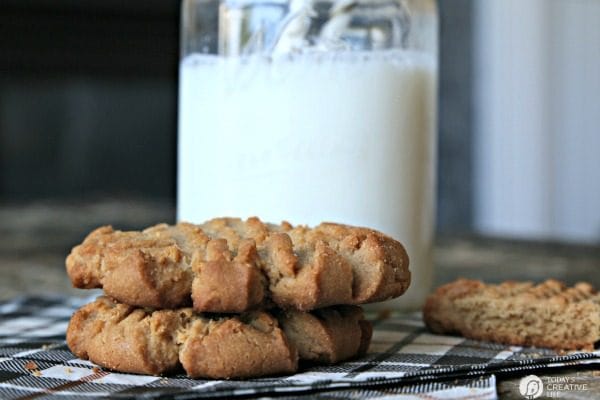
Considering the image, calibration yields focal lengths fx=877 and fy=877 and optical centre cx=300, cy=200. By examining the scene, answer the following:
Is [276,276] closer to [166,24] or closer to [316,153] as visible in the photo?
[316,153]

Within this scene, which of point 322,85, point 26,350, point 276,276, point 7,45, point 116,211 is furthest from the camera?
point 7,45

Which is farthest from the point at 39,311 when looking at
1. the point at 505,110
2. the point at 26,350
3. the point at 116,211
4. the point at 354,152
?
the point at 505,110

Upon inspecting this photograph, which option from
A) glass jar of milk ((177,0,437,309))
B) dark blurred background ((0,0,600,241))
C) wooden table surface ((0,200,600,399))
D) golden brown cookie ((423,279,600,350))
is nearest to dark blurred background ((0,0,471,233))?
dark blurred background ((0,0,600,241))

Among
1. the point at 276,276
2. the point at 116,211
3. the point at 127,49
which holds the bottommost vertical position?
the point at 116,211

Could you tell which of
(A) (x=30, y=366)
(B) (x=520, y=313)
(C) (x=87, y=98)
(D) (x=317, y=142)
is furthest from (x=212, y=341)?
(C) (x=87, y=98)

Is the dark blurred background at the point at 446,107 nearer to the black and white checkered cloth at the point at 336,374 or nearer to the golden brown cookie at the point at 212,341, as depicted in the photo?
the black and white checkered cloth at the point at 336,374

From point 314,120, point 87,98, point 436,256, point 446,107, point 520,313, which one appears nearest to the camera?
point 520,313

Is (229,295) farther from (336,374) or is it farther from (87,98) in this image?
(87,98)
